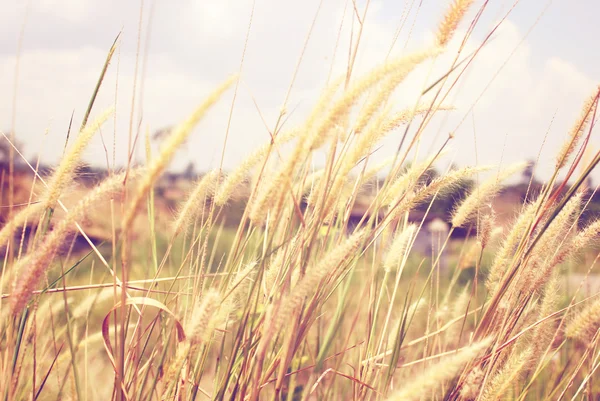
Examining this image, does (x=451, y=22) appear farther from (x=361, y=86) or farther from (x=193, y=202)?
(x=193, y=202)

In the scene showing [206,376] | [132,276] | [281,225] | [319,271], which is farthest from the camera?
[132,276]

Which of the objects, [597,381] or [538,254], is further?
[597,381]

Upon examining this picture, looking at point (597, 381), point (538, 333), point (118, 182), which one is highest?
point (118, 182)

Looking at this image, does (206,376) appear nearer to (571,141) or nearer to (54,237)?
(54,237)

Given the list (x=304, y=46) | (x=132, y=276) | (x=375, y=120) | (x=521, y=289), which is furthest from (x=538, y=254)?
(x=132, y=276)

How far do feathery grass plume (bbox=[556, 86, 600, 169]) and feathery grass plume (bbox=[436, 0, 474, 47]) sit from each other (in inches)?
14.4

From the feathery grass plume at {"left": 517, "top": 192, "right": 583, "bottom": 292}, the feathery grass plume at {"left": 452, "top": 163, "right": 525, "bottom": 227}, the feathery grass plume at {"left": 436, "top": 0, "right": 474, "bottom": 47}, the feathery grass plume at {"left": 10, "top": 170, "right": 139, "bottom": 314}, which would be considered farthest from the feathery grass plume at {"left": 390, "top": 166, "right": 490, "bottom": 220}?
the feathery grass plume at {"left": 10, "top": 170, "right": 139, "bottom": 314}

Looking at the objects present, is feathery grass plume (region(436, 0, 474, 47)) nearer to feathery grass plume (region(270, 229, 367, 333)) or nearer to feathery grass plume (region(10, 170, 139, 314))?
feathery grass plume (region(270, 229, 367, 333))

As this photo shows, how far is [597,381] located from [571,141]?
1.32 metres

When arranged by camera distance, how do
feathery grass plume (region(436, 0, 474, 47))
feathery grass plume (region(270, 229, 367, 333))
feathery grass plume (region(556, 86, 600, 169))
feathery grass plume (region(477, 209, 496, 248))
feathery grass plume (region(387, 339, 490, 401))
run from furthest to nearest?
feathery grass plume (region(477, 209, 496, 248)) → feathery grass plume (region(556, 86, 600, 169)) → feathery grass plume (region(436, 0, 474, 47)) → feathery grass plume (region(270, 229, 367, 333)) → feathery grass plume (region(387, 339, 490, 401))

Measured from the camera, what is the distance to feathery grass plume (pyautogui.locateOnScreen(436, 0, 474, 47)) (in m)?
0.89

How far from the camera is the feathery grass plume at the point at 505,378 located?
3.16 ft

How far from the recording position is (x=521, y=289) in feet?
3.43

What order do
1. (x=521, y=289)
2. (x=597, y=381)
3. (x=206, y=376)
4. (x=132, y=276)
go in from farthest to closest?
(x=132, y=276), (x=206, y=376), (x=597, y=381), (x=521, y=289)
